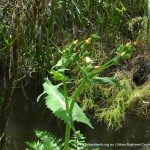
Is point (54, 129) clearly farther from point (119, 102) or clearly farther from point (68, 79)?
point (68, 79)

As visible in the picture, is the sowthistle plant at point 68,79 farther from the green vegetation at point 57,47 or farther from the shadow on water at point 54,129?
the shadow on water at point 54,129

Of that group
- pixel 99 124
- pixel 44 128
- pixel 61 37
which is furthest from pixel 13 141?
pixel 61 37

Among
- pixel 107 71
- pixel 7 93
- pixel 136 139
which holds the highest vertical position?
pixel 7 93

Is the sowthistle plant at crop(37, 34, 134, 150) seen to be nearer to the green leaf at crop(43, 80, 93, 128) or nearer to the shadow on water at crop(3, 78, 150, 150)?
the green leaf at crop(43, 80, 93, 128)

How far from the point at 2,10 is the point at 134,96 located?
2835mm

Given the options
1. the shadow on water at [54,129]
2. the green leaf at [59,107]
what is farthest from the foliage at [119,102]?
the green leaf at [59,107]

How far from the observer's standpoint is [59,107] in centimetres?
171

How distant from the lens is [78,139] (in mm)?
2652

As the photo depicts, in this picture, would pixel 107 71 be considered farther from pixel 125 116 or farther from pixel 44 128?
pixel 44 128

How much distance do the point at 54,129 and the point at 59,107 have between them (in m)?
4.27

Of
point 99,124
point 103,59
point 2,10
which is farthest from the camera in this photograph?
point 99,124

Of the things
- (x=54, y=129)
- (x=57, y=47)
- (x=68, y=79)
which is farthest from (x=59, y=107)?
(x=54, y=129)

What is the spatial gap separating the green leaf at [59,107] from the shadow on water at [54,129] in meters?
3.32

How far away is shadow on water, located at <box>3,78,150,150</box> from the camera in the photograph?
5.57 metres
